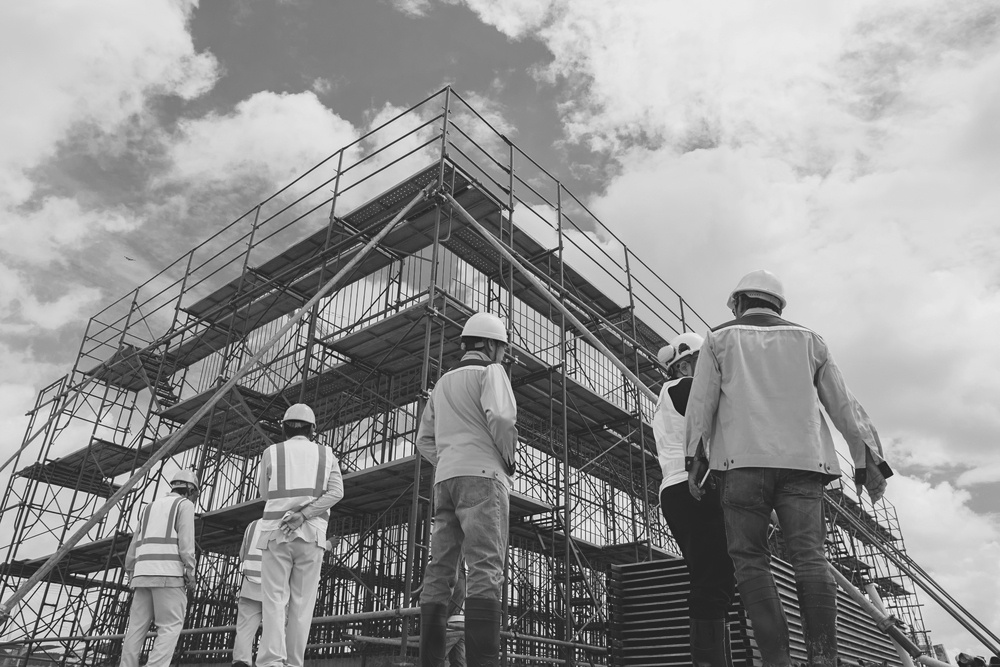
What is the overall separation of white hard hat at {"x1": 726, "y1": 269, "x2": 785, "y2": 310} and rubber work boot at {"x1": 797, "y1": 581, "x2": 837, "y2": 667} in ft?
4.21

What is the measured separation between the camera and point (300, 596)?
5215 millimetres

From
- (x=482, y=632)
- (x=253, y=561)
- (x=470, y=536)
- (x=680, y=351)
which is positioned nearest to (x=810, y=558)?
(x=482, y=632)

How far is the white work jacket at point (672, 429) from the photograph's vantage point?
432 centimetres

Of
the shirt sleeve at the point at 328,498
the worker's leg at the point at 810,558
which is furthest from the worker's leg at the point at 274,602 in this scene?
the worker's leg at the point at 810,558

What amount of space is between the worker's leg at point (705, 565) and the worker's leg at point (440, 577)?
4.07 ft

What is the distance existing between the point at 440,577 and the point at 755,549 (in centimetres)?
160

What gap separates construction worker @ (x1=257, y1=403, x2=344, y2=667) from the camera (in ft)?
16.5

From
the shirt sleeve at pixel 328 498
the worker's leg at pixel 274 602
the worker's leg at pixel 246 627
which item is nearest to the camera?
the worker's leg at pixel 274 602

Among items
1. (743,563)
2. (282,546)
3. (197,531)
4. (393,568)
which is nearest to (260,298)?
(197,531)

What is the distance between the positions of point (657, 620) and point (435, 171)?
8.91 m

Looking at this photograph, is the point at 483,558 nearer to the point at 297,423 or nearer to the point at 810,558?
the point at 810,558

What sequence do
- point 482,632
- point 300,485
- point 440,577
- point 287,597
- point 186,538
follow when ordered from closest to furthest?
point 482,632, point 440,577, point 287,597, point 300,485, point 186,538

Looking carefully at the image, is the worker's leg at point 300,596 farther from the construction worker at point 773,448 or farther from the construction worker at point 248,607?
the construction worker at point 773,448

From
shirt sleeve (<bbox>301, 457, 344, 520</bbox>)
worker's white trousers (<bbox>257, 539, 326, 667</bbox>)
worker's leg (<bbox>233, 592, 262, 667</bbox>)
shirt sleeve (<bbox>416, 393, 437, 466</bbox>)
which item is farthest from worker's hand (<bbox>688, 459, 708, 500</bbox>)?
worker's leg (<bbox>233, 592, 262, 667</bbox>)
